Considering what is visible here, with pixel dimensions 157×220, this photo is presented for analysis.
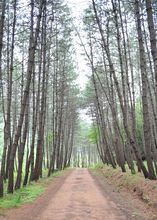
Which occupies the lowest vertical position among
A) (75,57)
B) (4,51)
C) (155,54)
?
(155,54)

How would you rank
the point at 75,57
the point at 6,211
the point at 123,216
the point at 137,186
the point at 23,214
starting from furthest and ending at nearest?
the point at 75,57 → the point at 137,186 → the point at 6,211 → the point at 23,214 → the point at 123,216

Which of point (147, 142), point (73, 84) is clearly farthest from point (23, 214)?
point (73, 84)

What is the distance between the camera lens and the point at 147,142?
8258 mm

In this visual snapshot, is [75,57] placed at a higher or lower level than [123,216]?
higher

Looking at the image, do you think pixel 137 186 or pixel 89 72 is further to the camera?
pixel 89 72

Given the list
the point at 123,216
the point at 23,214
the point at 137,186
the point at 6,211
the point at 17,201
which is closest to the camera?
the point at 123,216

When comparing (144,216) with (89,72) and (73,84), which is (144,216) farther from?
(73,84)

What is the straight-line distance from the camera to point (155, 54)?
6.36 meters

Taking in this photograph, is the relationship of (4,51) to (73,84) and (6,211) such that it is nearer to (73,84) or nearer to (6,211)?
(6,211)

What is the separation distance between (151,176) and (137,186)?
81 centimetres

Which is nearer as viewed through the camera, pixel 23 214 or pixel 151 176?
pixel 23 214

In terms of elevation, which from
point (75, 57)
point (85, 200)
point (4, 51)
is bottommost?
point (85, 200)

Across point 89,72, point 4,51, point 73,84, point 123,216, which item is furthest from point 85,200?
point 73,84

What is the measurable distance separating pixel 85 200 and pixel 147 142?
11.5 ft
